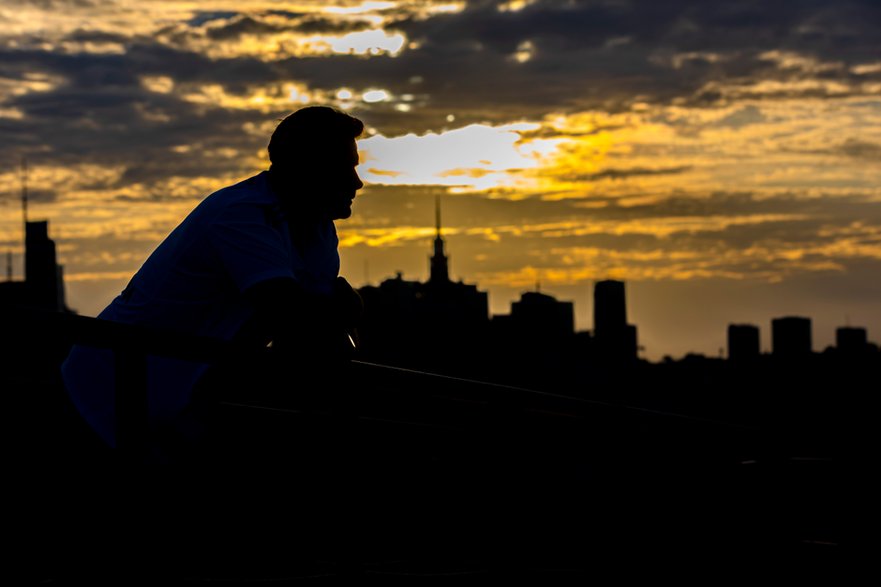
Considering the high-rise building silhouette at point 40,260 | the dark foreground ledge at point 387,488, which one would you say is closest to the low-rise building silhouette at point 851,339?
the high-rise building silhouette at point 40,260

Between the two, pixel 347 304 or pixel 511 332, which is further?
pixel 511 332

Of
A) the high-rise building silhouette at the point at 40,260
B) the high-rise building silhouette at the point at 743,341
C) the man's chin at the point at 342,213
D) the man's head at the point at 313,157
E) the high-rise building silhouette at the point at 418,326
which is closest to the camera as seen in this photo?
the man's head at the point at 313,157

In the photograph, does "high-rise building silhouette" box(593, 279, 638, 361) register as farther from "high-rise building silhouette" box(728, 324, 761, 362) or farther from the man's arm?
the man's arm

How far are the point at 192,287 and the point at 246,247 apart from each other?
0.66 feet

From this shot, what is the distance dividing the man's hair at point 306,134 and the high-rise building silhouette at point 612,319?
11906 cm

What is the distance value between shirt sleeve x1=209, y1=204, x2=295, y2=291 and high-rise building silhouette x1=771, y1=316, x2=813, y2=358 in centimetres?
14351

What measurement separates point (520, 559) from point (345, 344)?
1439 millimetres

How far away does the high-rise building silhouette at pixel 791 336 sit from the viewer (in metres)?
145

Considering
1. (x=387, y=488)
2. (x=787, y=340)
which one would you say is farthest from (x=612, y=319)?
(x=387, y=488)

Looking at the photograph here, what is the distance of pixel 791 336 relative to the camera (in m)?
147

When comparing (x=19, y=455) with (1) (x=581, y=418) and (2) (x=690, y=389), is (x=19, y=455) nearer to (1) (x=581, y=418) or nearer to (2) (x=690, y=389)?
(1) (x=581, y=418)

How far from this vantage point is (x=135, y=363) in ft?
10.3

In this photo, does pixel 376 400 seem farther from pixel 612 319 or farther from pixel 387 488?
pixel 612 319

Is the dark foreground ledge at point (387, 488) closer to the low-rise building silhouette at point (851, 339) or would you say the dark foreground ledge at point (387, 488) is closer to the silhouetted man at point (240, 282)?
the silhouetted man at point (240, 282)
